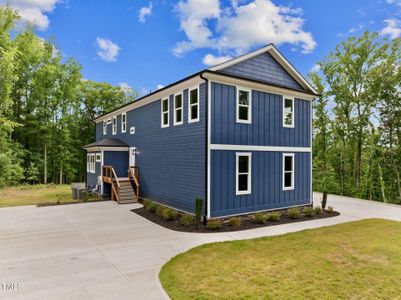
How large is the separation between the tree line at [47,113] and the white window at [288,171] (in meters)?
22.2

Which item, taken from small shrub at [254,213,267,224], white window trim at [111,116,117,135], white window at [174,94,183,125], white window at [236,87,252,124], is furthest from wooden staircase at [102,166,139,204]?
white window at [236,87,252,124]

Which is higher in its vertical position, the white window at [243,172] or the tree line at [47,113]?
the tree line at [47,113]

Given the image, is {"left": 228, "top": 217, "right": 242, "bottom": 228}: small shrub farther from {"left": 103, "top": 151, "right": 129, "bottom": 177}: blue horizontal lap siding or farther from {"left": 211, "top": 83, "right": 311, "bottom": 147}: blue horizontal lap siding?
{"left": 103, "top": 151, "right": 129, "bottom": 177}: blue horizontal lap siding

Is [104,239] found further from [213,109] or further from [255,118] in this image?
[255,118]

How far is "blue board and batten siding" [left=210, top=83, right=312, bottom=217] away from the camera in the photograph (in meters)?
9.52

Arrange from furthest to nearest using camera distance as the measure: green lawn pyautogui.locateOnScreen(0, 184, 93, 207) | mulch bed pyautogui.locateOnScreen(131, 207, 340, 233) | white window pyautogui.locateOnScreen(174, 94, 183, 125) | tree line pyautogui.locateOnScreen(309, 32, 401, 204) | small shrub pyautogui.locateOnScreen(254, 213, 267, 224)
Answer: tree line pyautogui.locateOnScreen(309, 32, 401, 204)
green lawn pyautogui.locateOnScreen(0, 184, 93, 207)
white window pyautogui.locateOnScreen(174, 94, 183, 125)
small shrub pyautogui.locateOnScreen(254, 213, 267, 224)
mulch bed pyautogui.locateOnScreen(131, 207, 340, 233)

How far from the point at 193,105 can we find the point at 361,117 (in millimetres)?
16954

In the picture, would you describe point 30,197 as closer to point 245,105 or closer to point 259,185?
point 259,185

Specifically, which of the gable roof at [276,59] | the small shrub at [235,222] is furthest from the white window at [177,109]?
the small shrub at [235,222]

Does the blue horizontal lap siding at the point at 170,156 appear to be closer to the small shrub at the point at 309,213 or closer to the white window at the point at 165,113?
the white window at the point at 165,113

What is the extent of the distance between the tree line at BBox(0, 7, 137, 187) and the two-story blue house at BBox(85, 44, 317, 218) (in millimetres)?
16383

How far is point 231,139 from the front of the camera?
9.88 metres

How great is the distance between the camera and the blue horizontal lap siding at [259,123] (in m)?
9.56

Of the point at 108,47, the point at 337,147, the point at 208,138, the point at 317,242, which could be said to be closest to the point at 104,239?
the point at 208,138
